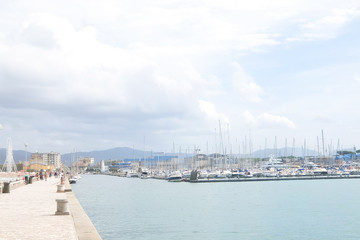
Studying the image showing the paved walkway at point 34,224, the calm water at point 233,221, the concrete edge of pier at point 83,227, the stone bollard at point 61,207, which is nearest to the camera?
the paved walkway at point 34,224

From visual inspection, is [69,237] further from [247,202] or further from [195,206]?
[247,202]

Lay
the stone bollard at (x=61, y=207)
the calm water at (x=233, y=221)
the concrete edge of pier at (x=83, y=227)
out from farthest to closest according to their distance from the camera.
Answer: the calm water at (x=233, y=221) < the stone bollard at (x=61, y=207) < the concrete edge of pier at (x=83, y=227)

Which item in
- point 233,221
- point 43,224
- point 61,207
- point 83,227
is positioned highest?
point 61,207

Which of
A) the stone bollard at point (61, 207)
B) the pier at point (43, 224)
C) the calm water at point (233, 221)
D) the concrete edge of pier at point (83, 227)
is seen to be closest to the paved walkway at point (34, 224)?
the pier at point (43, 224)

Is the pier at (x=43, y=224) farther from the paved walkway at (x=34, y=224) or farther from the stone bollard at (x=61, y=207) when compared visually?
the stone bollard at (x=61, y=207)

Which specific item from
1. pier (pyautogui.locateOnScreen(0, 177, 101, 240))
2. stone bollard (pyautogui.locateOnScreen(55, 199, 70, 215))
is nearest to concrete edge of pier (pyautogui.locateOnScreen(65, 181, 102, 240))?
pier (pyautogui.locateOnScreen(0, 177, 101, 240))

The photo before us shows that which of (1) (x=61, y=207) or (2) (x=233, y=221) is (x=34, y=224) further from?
(2) (x=233, y=221)

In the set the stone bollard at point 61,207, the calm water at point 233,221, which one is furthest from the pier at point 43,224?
the calm water at point 233,221

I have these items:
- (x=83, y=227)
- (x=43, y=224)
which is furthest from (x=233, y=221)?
(x=43, y=224)

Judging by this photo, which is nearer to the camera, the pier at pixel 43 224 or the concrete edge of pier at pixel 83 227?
the pier at pixel 43 224

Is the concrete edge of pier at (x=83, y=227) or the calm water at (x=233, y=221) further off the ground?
the concrete edge of pier at (x=83, y=227)

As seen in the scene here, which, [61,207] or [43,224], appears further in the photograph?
[61,207]

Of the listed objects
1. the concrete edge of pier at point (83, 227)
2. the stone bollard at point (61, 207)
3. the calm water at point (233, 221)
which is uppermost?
the stone bollard at point (61, 207)

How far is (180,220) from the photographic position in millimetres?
42594
